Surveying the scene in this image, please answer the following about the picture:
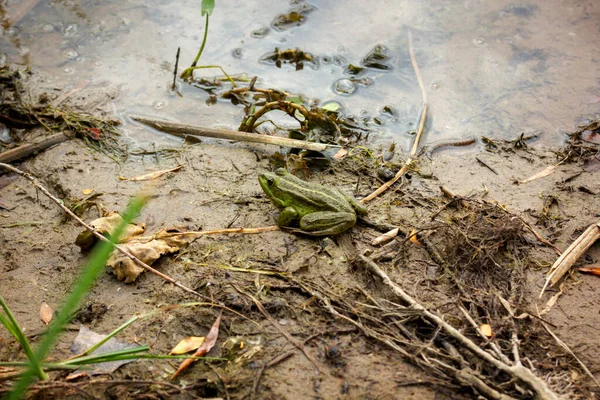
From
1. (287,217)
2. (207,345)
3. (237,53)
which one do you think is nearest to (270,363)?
(207,345)

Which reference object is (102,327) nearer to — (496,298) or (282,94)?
(496,298)

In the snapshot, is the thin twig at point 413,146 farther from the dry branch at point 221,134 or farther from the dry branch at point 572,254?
the dry branch at point 572,254

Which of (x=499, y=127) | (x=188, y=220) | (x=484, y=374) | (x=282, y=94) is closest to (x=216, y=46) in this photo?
(x=282, y=94)

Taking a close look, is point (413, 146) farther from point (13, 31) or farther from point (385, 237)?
point (13, 31)

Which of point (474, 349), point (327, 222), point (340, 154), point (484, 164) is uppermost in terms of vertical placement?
point (474, 349)

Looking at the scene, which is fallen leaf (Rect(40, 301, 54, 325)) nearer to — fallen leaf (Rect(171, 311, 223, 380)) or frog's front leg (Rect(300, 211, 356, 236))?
fallen leaf (Rect(171, 311, 223, 380))

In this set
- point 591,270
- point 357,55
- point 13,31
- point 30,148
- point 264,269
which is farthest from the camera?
point 13,31
